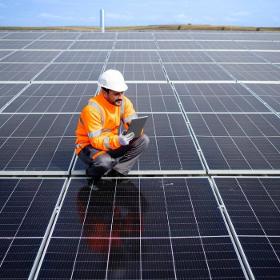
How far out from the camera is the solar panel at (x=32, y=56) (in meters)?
14.2

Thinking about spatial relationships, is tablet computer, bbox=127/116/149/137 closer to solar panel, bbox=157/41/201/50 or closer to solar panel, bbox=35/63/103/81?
solar panel, bbox=35/63/103/81

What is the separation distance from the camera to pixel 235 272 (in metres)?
3.83

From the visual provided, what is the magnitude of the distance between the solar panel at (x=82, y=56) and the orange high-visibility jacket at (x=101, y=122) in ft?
28.2

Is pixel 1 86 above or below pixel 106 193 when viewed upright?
below

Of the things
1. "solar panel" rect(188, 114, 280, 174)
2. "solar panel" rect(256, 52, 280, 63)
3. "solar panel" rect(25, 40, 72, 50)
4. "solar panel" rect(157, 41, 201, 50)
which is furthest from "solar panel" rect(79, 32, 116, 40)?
"solar panel" rect(188, 114, 280, 174)

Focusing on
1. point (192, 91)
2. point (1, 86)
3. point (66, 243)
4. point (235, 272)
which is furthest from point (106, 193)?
point (1, 86)

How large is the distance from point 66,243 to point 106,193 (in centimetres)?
119

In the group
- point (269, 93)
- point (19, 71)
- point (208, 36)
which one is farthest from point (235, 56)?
point (19, 71)

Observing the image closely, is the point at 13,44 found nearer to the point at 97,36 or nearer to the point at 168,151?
the point at 97,36

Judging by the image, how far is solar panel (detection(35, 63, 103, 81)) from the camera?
448 inches

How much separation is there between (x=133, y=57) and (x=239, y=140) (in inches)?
348

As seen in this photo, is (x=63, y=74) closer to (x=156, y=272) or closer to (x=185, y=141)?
(x=185, y=141)

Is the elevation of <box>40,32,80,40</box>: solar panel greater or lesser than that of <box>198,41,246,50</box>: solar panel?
lesser

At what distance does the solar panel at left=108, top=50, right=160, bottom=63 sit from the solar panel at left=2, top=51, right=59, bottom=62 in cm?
287
